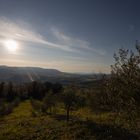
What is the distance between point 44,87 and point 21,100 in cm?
1622

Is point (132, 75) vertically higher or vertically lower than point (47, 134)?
higher

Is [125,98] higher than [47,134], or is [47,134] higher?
[125,98]

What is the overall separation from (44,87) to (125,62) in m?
131

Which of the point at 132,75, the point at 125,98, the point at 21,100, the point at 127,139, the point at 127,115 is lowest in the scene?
the point at 21,100

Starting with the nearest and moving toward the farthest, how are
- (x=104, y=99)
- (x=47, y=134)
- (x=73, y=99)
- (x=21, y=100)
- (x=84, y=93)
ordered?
(x=104, y=99) < (x=47, y=134) < (x=73, y=99) < (x=84, y=93) < (x=21, y=100)

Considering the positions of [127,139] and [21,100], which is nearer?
[127,139]

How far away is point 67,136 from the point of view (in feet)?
104

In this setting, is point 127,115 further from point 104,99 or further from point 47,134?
point 47,134

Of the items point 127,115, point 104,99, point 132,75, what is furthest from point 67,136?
point 132,75

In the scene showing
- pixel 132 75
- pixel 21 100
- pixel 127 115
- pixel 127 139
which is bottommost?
pixel 21 100

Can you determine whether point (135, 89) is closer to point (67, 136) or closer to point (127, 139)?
point (127, 139)

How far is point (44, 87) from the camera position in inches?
5778

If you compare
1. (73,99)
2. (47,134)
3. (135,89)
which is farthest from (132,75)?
(73,99)

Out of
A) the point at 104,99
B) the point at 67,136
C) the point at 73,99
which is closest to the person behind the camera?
the point at 104,99
